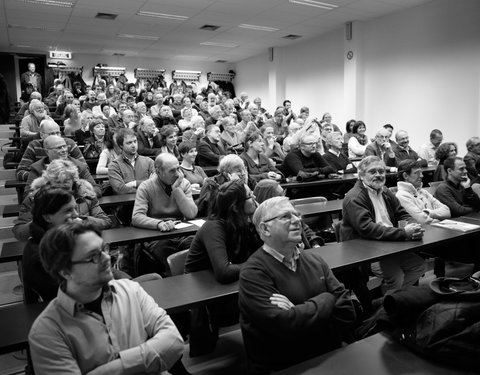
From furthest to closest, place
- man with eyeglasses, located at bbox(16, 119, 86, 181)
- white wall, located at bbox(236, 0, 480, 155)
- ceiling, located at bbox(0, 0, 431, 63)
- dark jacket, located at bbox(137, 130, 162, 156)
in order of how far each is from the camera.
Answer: ceiling, located at bbox(0, 0, 431, 63), white wall, located at bbox(236, 0, 480, 155), dark jacket, located at bbox(137, 130, 162, 156), man with eyeglasses, located at bbox(16, 119, 86, 181)

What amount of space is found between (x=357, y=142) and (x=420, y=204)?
4252 mm

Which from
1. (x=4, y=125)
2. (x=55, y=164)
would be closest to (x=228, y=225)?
(x=55, y=164)

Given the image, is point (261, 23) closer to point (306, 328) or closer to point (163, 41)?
point (163, 41)

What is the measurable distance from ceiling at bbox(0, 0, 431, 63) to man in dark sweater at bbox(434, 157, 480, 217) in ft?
17.3

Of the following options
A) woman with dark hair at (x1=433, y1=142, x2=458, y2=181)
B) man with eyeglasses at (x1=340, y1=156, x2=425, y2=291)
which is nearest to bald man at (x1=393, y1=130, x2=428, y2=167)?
woman with dark hair at (x1=433, y1=142, x2=458, y2=181)

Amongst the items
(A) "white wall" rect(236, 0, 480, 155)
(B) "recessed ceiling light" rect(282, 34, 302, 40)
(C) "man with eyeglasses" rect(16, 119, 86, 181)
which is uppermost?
(B) "recessed ceiling light" rect(282, 34, 302, 40)

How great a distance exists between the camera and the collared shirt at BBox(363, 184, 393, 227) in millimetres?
3105

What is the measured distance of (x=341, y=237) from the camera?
318 centimetres

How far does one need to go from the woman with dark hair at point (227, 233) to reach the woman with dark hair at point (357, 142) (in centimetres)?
555

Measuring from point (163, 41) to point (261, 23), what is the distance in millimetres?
3557

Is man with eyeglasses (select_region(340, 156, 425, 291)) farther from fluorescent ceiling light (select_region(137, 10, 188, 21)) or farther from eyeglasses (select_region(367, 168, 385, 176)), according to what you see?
fluorescent ceiling light (select_region(137, 10, 188, 21))

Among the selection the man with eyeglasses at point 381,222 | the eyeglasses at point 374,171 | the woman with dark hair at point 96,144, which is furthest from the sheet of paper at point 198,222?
the woman with dark hair at point 96,144

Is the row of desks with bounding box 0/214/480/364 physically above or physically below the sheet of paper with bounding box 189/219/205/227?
below

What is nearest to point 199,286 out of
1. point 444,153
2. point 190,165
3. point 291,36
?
point 190,165
